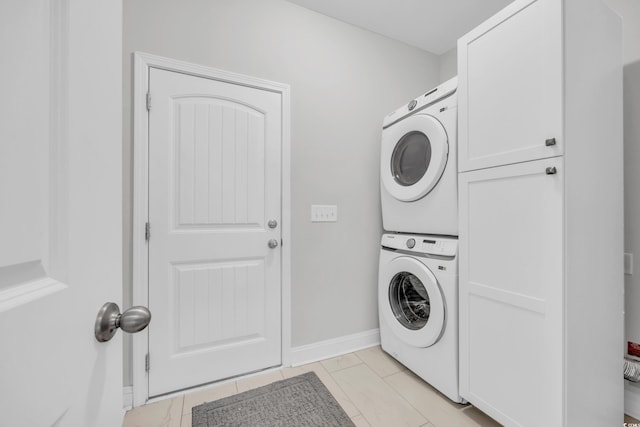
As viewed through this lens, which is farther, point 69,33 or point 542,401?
point 542,401

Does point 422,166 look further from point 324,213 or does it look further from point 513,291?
point 513,291

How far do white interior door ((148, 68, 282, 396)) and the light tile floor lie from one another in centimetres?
10

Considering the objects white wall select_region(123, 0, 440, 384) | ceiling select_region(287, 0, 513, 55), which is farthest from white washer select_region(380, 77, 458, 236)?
ceiling select_region(287, 0, 513, 55)

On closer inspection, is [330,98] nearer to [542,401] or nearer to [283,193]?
[283,193]

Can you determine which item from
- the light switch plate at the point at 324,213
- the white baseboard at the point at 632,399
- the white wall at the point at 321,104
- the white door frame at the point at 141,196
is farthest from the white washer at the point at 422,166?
the white door frame at the point at 141,196

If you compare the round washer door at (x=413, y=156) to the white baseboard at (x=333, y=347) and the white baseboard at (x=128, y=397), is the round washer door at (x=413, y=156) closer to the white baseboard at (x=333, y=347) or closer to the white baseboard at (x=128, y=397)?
the white baseboard at (x=333, y=347)

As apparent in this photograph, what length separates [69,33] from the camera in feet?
1.23

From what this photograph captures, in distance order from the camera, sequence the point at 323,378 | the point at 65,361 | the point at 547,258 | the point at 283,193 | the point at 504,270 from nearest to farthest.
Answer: the point at 65,361 < the point at 547,258 < the point at 504,270 < the point at 323,378 < the point at 283,193

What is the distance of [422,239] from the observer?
1.71 metres

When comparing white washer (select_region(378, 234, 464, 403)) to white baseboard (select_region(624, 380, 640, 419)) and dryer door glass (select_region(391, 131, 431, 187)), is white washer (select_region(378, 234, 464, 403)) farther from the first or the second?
white baseboard (select_region(624, 380, 640, 419))

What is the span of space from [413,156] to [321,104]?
81 cm

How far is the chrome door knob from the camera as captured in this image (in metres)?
0.44

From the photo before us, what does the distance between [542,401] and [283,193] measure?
1.71 metres

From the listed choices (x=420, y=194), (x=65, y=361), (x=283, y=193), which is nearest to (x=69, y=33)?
(x=65, y=361)
